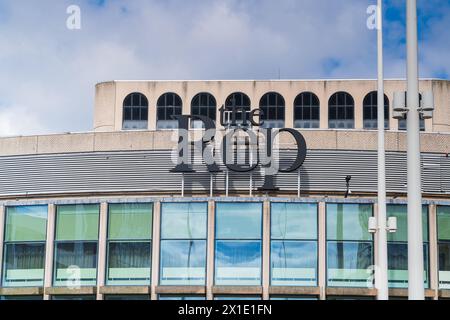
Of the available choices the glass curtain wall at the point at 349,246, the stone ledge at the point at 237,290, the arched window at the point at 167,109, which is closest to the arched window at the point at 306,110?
the arched window at the point at 167,109

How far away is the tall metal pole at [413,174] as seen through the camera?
49.7 feet

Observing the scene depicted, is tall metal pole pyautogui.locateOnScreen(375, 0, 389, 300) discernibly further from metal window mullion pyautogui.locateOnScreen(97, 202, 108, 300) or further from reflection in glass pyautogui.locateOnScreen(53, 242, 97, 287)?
reflection in glass pyautogui.locateOnScreen(53, 242, 97, 287)

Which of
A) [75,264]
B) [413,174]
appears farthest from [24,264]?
[413,174]

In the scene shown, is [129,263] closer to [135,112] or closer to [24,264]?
[24,264]

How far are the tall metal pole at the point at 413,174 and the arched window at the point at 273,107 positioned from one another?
165 ft

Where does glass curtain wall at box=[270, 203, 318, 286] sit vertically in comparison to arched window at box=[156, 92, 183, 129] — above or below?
below

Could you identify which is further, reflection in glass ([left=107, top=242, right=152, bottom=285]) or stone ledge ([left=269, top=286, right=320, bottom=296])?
reflection in glass ([left=107, top=242, right=152, bottom=285])

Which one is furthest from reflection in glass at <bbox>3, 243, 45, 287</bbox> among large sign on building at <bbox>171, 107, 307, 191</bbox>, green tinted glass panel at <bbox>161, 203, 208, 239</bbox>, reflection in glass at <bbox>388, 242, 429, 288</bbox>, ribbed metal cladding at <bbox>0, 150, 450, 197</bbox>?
reflection in glass at <bbox>388, 242, 429, 288</bbox>

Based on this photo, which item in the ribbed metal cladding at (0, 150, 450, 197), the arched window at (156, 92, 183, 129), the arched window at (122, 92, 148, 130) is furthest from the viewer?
the arched window at (122, 92, 148, 130)

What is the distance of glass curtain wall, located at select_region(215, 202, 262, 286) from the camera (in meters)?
36.8

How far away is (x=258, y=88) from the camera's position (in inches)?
2630

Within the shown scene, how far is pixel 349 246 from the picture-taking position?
121ft

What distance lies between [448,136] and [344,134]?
18.9 feet

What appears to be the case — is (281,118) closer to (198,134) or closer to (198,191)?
(198,134)
